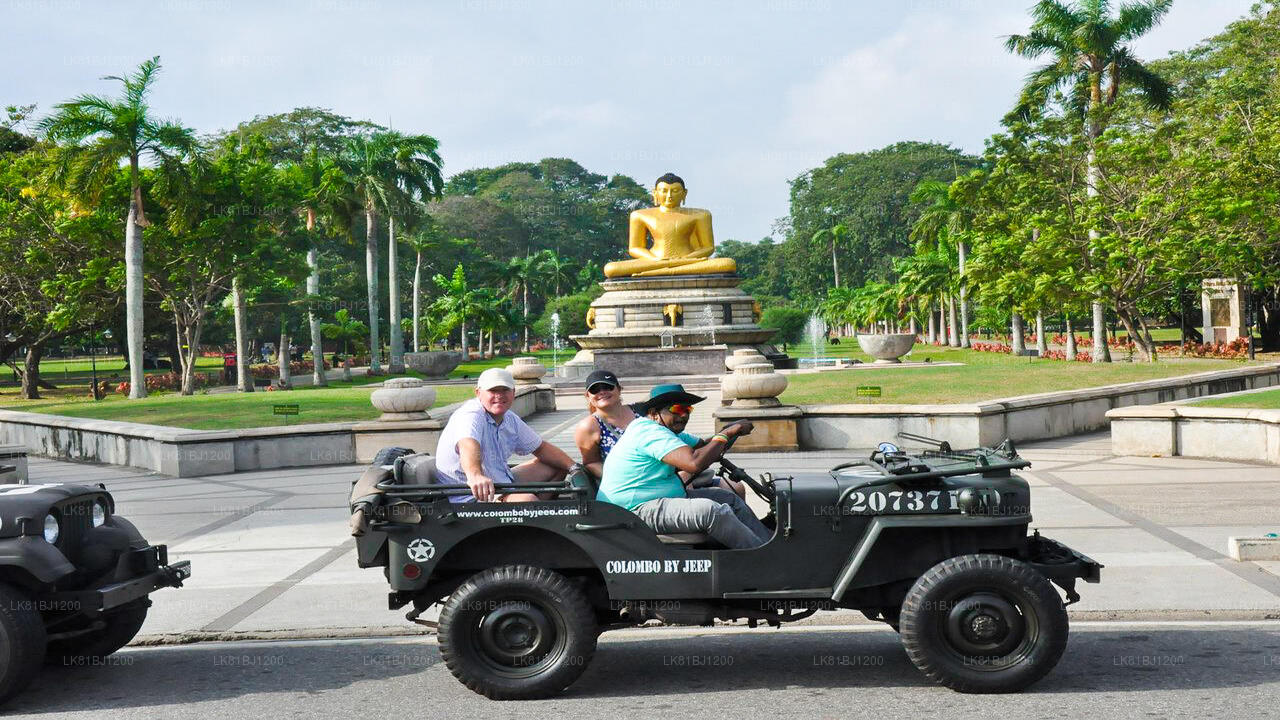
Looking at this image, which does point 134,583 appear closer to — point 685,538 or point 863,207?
point 685,538

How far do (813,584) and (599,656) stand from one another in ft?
4.74

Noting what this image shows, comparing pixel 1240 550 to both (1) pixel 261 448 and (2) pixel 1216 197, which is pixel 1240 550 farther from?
(2) pixel 1216 197

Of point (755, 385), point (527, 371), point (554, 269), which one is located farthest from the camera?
point (554, 269)

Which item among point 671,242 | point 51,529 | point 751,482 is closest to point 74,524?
point 51,529

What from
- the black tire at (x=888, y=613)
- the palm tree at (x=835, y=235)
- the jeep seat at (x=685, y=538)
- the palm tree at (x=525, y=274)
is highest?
the palm tree at (x=835, y=235)

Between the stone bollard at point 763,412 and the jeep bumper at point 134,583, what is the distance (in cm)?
1005

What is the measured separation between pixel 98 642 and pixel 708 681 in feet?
10.8

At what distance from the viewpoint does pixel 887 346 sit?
3588cm

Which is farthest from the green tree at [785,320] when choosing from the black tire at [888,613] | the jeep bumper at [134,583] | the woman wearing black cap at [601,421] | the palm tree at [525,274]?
the jeep bumper at [134,583]

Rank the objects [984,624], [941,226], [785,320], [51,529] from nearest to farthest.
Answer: [984,624] → [51,529] → [941,226] → [785,320]

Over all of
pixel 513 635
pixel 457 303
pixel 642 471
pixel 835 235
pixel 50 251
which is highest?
pixel 835 235

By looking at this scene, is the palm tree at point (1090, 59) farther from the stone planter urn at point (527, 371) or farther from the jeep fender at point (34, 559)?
Answer: the jeep fender at point (34, 559)

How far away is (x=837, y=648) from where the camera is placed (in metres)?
6.08

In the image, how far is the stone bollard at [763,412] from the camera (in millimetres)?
15352
